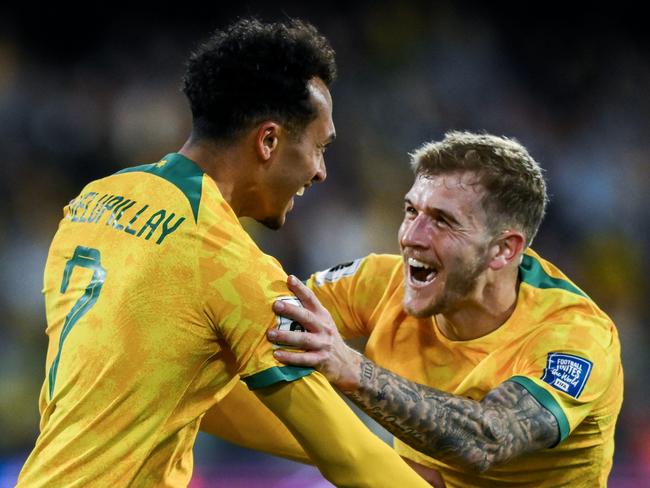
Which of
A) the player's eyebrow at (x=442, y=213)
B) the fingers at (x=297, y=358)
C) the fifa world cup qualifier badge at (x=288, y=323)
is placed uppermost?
the player's eyebrow at (x=442, y=213)

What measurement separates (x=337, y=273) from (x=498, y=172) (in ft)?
2.53

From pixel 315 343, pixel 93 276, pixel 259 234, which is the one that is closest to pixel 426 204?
pixel 315 343

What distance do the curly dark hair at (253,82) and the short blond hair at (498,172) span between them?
0.85m

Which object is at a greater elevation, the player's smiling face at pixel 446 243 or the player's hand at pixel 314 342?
the player's smiling face at pixel 446 243

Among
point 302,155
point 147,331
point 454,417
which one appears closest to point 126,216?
point 147,331

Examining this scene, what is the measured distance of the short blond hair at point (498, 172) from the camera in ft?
10.5

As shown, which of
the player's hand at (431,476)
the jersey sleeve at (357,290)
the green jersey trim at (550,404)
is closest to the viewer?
the green jersey trim at (550,404)

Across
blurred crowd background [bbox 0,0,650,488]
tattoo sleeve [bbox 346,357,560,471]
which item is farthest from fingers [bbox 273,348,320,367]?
blurred crowd background [bbox 0,0,650,488]

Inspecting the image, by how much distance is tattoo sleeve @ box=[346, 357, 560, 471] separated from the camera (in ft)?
8.62

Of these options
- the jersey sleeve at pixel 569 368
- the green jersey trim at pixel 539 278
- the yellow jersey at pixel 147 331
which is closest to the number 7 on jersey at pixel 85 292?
the yellow jersey at pixel 147 331

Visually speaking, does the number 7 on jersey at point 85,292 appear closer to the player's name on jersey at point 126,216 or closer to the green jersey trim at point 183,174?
the player's name on jersey at point 126,216

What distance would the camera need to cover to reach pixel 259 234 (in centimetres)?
654

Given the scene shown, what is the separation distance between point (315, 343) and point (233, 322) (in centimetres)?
23

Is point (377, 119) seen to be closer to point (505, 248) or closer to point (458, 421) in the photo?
point (505, 248)
